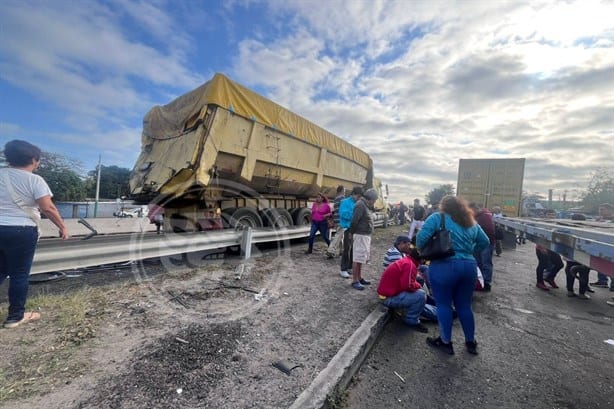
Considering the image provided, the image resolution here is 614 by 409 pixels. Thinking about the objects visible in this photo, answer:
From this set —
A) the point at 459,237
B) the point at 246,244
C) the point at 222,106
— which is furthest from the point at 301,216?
the point at 459,237

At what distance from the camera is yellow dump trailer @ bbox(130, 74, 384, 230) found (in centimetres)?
487

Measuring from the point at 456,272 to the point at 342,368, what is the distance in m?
1.42

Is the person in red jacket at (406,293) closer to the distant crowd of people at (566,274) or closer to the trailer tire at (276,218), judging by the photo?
the distant crowd of people at (566,274)

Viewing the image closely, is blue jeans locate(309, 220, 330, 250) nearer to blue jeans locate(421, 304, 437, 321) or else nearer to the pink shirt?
the pink shirt

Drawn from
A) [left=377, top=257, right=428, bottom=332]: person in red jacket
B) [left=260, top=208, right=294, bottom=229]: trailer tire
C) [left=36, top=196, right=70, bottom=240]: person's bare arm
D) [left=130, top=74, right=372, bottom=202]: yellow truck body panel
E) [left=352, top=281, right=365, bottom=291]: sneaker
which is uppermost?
[left=130, top=74, right=372, bottom=202]: yellow truck body panel

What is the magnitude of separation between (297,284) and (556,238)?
312cm

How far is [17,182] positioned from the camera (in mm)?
2305

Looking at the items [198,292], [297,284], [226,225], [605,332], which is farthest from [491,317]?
[226,225]

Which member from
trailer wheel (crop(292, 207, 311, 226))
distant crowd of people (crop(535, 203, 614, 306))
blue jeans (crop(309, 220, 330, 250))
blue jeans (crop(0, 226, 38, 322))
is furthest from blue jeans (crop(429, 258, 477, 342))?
trailer wheel (crop(292, 207, 311, 226))

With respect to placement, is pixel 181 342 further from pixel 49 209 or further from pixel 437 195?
pixel 437 195

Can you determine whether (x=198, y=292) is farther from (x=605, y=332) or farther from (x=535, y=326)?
(x=605, y=332)

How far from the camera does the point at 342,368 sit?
2.02m

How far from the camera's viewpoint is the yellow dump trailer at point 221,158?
487cm

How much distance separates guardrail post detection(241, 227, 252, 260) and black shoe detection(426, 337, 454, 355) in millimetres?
3137
